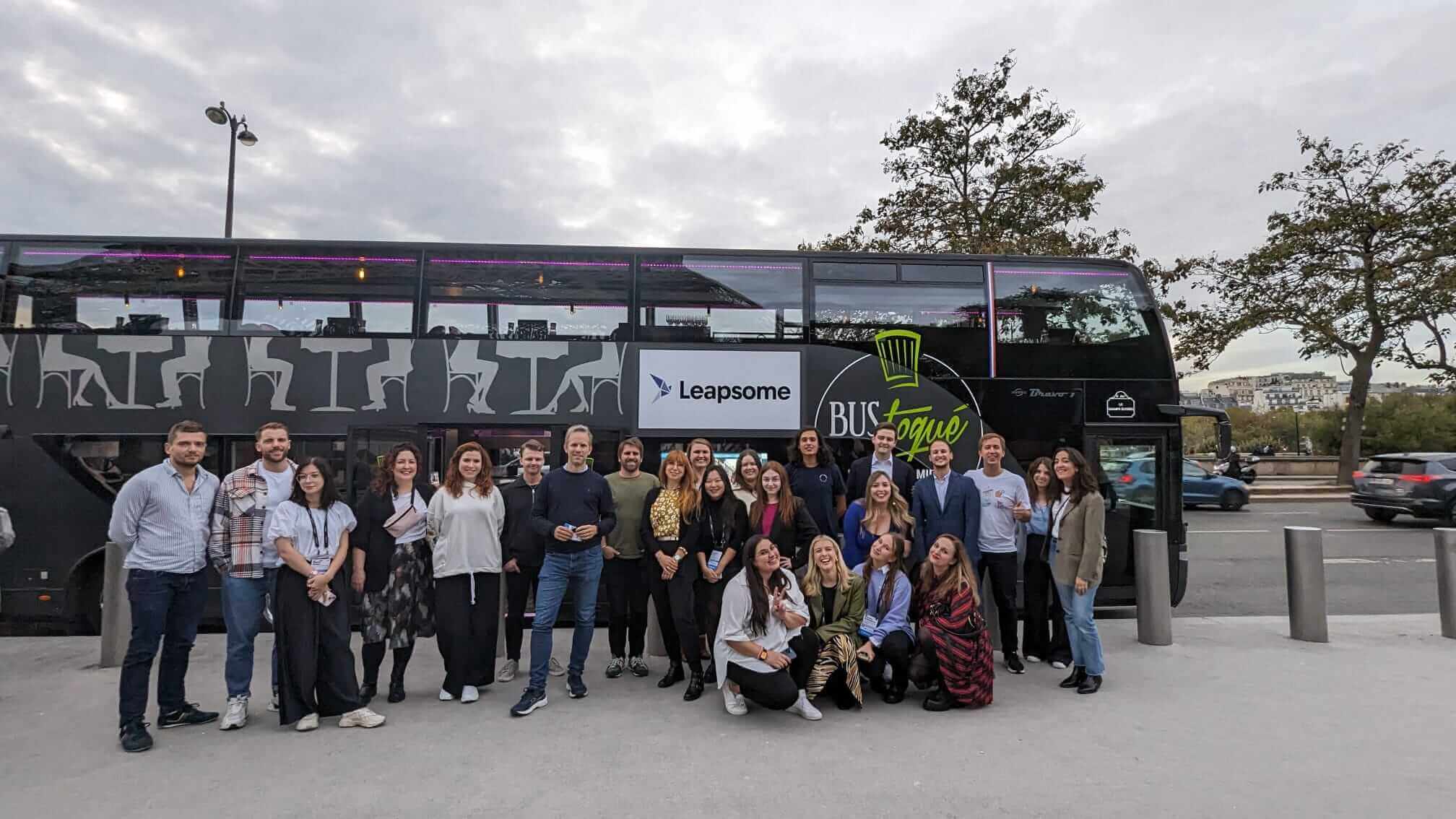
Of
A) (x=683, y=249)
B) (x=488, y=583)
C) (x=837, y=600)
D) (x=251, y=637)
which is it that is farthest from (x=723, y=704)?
(x=683, y=249)

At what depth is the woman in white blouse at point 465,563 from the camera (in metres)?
4.98

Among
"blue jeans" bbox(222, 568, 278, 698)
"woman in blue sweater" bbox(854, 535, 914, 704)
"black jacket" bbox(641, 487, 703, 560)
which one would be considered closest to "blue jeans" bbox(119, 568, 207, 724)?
"blue jeans" bbox(222, 568, 278, 698)

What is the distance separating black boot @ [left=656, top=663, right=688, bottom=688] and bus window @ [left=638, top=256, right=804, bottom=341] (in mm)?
3147

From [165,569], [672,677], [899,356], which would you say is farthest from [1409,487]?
[165,569]

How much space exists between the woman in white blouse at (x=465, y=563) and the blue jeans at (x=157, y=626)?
1.41 metres

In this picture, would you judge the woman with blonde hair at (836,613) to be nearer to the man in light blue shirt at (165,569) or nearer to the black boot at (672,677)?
the black boot at (672,677)

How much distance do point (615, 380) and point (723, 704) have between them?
337 centimetres

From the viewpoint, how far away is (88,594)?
6.90 metres

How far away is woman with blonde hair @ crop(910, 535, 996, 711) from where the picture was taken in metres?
4.86

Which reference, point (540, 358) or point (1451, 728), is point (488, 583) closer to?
point (540, 358)

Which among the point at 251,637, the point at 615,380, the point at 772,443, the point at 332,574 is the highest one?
the point at 615,380

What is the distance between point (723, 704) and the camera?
16.0ft

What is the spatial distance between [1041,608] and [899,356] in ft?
8.76

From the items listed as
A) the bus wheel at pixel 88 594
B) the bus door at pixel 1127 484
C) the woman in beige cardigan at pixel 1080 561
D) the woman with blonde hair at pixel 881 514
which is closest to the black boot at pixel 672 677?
the woman with blonde hair at pixel 881 514
